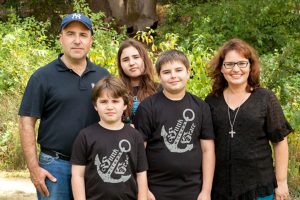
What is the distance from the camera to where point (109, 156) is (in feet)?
11.2

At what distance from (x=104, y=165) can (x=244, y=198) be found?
1.04 m

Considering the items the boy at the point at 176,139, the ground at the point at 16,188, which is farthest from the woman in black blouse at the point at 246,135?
the ground at the point at 16,188

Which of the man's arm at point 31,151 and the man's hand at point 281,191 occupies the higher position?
the man's arm at point 31,151

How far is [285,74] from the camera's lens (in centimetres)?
697

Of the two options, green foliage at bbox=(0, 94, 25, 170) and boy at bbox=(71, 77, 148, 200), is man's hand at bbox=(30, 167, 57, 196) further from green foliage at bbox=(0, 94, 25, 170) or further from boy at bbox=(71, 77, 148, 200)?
green foliage at bbox=(0, 94, 25, 170)

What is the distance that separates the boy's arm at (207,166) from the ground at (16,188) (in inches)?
131

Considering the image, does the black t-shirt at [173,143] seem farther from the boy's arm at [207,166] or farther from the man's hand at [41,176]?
the man's hand at [41,176]

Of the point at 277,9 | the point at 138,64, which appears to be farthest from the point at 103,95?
the point at 277,9

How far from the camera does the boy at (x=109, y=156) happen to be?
3412 mm

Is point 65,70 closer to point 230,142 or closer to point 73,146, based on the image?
point 73,146

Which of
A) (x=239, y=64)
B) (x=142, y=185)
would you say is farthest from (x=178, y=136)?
(x=239, y=64)

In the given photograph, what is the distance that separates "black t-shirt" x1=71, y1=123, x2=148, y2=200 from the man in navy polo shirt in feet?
0.61

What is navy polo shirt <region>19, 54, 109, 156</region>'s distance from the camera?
357cm

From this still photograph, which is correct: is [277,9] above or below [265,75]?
above
